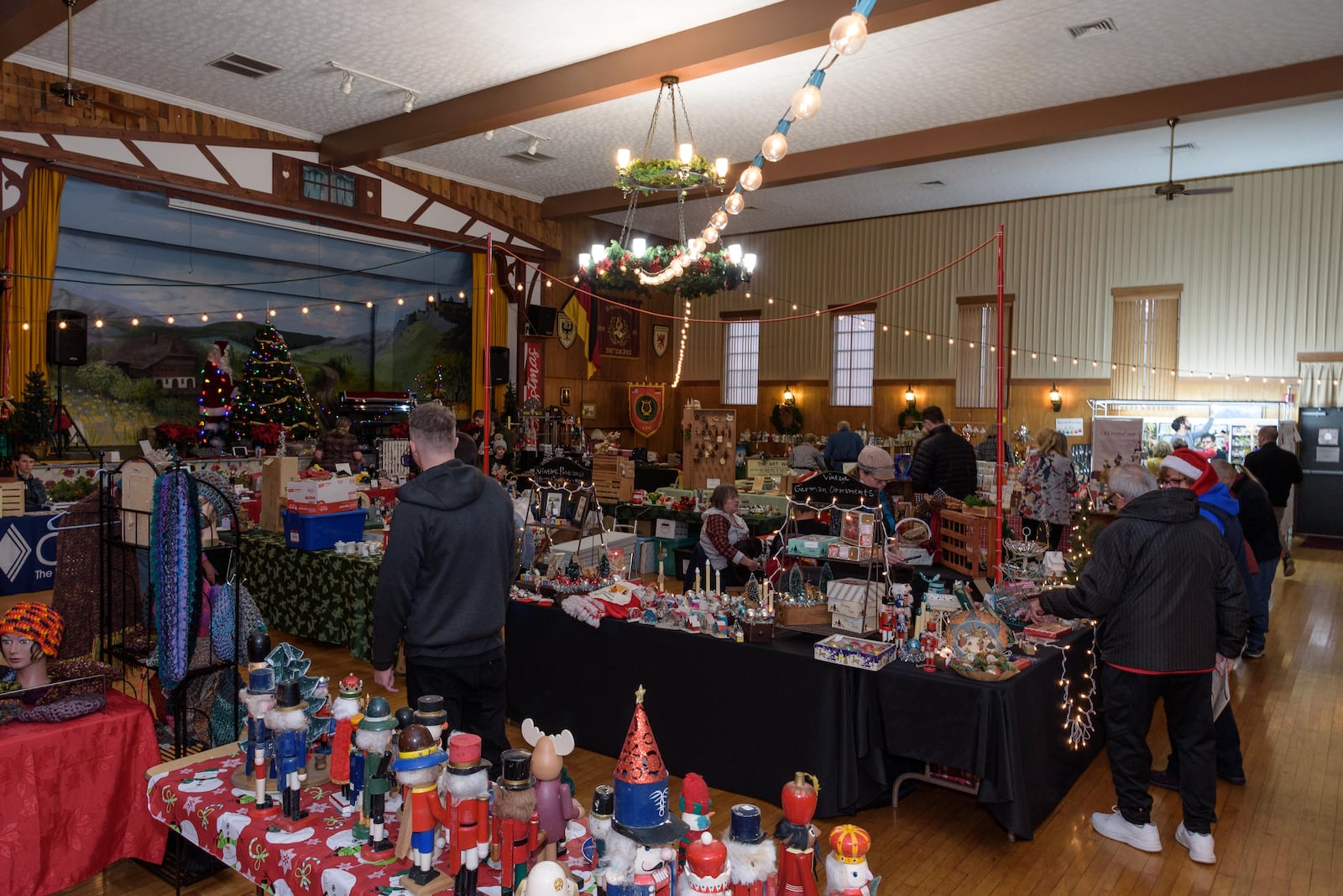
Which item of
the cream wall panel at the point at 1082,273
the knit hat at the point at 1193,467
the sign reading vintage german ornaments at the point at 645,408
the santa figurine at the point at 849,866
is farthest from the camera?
the sign reading vintage german ornaments at the point at 645,408

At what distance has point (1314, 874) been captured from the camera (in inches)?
128

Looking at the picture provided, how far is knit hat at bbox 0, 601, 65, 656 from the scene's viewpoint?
2.61 meters

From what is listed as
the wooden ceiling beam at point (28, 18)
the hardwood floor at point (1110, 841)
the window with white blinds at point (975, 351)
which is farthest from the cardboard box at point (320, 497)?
the window with white blinds at point (975, 351)

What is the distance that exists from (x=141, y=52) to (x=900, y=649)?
322 inches

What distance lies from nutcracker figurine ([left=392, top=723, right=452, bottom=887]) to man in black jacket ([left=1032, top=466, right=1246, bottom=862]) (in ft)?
8.57

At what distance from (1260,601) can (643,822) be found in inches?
228

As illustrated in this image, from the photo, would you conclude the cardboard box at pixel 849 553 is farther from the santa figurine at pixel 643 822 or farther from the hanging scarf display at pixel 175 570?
the hanging scarf display at pixel 175 570

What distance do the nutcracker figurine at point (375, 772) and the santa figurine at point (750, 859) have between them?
0.79 metres

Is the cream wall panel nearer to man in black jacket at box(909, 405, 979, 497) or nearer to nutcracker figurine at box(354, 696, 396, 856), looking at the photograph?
man in black jacket at box(909, 405, 979, 497)

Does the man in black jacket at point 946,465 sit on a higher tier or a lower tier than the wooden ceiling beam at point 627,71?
lower

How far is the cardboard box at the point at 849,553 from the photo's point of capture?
3.75 meters

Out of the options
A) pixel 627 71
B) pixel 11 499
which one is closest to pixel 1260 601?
pixel 627 71

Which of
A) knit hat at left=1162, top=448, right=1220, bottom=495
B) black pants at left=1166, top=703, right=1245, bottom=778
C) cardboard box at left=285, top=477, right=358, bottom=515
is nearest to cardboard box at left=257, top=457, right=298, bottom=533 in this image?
cardboard box at left=285, top=477, right=358, bottom=515

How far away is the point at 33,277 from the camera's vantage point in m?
8.28
